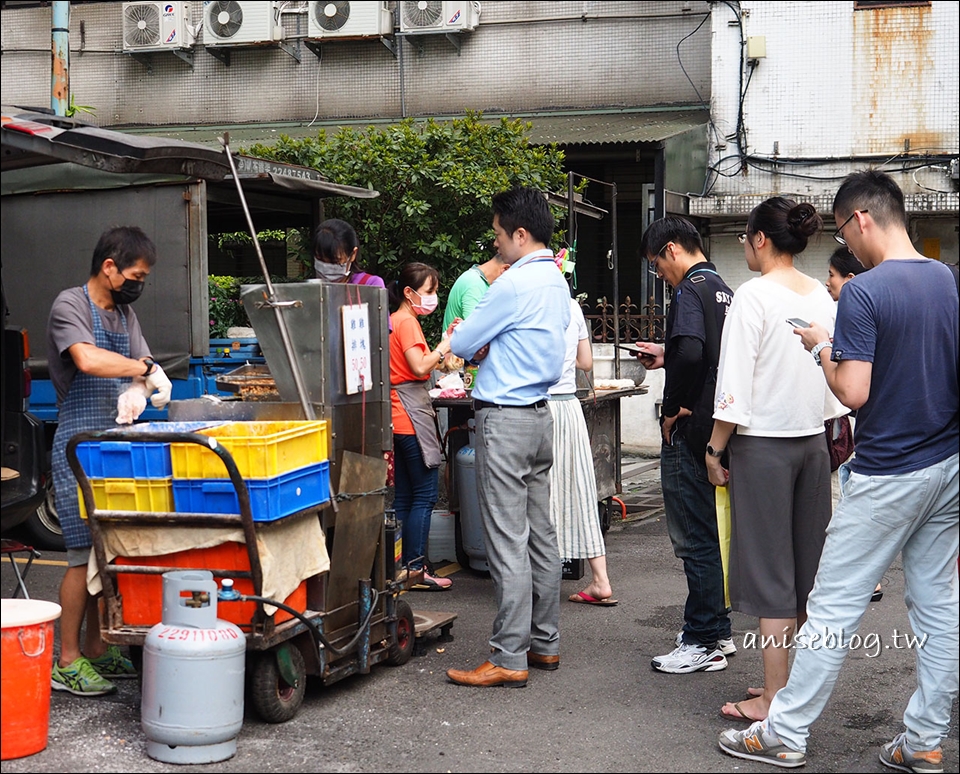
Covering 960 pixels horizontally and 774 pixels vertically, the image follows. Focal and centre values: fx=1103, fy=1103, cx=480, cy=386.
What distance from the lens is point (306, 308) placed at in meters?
4.62

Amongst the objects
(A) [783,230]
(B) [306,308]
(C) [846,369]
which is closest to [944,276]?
(C) [846,369]

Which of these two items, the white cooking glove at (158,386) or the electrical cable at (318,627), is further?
the white cooking glove at (158,386)

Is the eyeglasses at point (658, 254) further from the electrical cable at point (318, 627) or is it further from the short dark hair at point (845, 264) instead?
the electrical cable at point (318, 627)

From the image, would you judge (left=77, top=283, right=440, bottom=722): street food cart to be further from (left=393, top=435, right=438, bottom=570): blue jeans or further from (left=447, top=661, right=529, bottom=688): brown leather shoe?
(left=393, top=435, right=438, bottom=570): blue jeans

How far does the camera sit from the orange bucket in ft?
12.7

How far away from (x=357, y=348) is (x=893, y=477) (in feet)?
7.49

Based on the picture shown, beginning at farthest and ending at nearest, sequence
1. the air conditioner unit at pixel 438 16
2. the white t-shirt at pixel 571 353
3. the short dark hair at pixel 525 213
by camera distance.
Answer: the air conditioner unit at pixel 438 16, the white t-shirt at pixel 571 353, the short dark hair at pixel 525 213

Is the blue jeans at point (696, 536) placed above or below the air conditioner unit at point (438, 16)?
below

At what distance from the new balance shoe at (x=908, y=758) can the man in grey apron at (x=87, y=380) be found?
3127 millimetres

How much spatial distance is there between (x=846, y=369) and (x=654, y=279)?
10148 mm

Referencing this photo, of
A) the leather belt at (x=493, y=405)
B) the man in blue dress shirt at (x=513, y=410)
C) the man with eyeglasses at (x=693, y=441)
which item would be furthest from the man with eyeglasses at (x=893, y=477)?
the leather belt at (x=493, y=405)

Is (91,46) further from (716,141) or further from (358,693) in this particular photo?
(358,693)

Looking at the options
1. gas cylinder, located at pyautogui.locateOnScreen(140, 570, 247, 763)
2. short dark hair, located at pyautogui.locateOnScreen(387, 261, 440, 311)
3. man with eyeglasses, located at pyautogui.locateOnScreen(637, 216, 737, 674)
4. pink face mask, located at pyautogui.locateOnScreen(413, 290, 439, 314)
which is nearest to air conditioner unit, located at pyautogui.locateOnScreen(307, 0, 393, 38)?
short dark hair, located at pyautogui.locateOnScreen(387, 261, 440, 311)

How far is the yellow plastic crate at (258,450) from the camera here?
4.07 m
